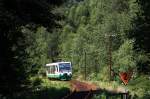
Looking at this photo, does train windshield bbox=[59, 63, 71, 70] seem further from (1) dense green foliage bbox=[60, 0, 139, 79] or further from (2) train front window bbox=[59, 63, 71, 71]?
(1) dense green foliage bbox=[60, 0, 139, 79]

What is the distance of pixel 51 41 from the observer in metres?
165

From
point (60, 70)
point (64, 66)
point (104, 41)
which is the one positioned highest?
point (104, 41)

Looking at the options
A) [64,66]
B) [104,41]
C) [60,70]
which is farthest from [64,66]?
Result: [104,41]

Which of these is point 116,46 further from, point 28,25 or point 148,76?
point 28,25

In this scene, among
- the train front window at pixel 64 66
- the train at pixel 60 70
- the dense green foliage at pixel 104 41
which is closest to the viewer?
the train at pixel 60 70

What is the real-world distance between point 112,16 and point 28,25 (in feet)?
313

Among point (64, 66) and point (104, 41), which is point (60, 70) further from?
point (104, 41)

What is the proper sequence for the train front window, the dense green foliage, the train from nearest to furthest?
the train, the train front window, the dense green foliage

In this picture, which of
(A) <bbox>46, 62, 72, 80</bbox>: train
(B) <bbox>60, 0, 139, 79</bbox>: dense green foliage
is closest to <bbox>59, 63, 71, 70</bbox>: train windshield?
(A) <bbox>46, 62, 72, 80</bbox>: train

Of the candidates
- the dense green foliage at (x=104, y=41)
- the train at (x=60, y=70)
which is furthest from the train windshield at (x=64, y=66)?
the dense green foliage at (x=104, y=41)

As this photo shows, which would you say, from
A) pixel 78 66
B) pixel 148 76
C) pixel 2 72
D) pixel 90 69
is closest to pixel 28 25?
pixel 2 72

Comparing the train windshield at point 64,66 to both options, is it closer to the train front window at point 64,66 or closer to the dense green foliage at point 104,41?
the train front window at point 64,66

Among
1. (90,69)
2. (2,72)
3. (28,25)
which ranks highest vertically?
(28,25)

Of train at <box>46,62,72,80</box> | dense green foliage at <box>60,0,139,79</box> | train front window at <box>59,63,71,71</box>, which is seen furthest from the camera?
dense green foliage at <box>60,0,139,79</box>
